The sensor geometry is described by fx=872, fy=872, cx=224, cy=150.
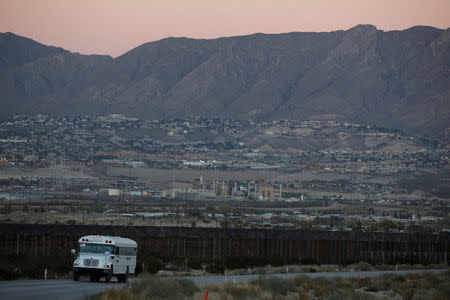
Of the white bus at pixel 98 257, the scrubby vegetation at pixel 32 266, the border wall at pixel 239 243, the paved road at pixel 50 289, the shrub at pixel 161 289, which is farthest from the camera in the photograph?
the border wall at pixel 239 243

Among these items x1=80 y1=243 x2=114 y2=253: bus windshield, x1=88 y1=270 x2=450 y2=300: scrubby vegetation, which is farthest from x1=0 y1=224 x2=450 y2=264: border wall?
x1=88 y1=270 x2=450 y2=300: scrubby vegetation

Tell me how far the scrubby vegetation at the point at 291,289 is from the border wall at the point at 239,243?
15647mm

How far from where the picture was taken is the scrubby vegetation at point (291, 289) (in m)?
31.3

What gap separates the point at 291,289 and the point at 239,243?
3005 cm

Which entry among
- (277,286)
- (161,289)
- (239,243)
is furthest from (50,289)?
(239,243)

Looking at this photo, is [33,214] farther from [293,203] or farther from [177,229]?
[293,203]

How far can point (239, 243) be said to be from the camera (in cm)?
6794

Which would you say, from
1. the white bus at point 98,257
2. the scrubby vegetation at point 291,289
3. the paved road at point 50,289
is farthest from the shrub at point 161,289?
the white bus at point 98,257

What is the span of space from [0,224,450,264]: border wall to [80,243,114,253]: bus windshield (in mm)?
10439

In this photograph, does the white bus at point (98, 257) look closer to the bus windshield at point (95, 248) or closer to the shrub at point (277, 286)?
the bus windshield at point (95, 248)

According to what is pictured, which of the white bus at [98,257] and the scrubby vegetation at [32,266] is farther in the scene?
the scrubby vegetation at [32,266]

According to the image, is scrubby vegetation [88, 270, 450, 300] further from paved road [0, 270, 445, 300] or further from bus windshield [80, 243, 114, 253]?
bus windshield [80, 243, 114, 253]

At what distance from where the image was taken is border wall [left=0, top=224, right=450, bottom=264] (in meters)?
57.1

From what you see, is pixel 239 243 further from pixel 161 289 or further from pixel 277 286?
pixel 161 289
